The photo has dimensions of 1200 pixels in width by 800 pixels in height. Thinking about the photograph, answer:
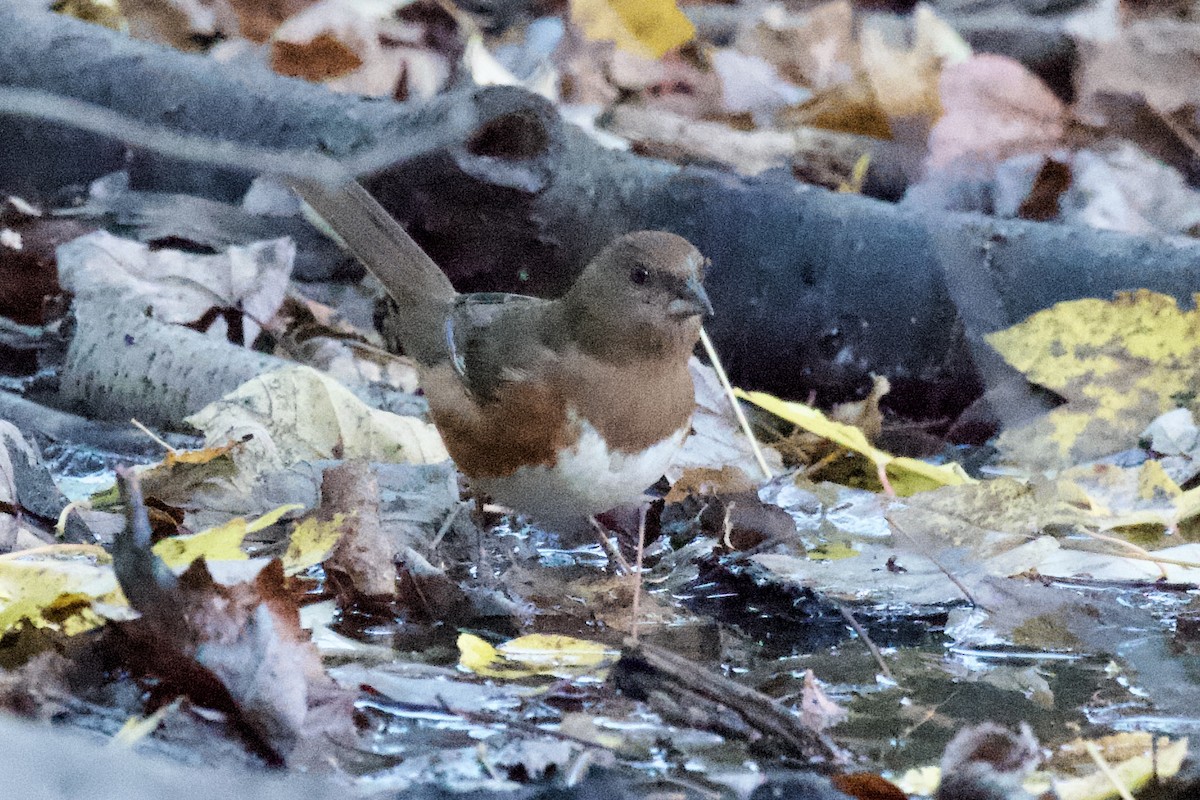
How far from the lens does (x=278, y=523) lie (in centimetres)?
289

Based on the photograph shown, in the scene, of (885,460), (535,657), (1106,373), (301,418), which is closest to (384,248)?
(301,418)

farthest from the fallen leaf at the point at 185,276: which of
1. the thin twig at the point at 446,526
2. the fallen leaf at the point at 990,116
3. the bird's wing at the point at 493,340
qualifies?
the fallen leaf at the point at 990,116

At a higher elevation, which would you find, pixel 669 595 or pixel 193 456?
pixel 193 456

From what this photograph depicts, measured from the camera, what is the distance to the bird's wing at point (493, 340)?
295 cm

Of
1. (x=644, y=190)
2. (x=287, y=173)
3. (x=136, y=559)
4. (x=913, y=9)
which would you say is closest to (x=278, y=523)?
(x=136, y=559)

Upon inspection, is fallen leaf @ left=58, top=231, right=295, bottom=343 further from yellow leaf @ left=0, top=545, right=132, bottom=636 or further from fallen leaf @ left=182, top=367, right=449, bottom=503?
yellow leaf @ left=0, top=545, right=132, bottom=636

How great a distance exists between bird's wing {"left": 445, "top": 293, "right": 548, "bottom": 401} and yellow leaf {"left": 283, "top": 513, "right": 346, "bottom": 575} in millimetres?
493

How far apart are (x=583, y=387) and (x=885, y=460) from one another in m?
0.96

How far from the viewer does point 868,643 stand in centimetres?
245

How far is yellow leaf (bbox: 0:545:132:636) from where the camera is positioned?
2.15 meters

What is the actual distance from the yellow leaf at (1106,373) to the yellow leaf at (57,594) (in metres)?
2.48

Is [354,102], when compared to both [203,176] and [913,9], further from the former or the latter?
[913,9]

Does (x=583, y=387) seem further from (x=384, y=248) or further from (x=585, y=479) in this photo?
(x=384, y=248)

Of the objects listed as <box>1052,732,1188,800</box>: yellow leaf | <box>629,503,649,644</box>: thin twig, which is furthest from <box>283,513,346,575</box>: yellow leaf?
<box>1052,732,1188,800</box>: yellow leaf
